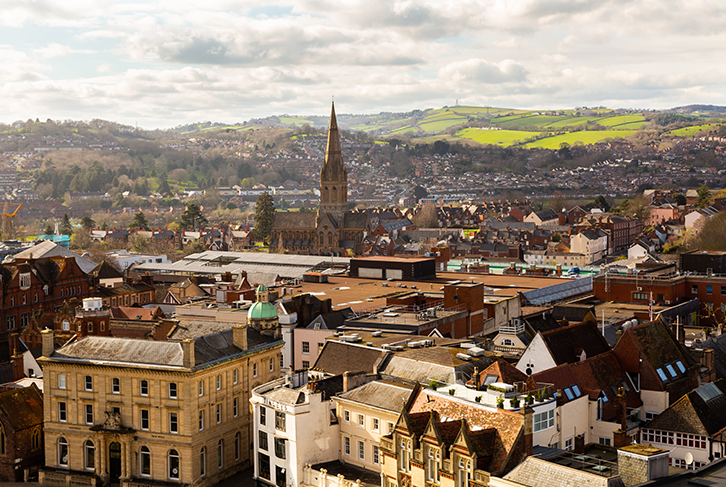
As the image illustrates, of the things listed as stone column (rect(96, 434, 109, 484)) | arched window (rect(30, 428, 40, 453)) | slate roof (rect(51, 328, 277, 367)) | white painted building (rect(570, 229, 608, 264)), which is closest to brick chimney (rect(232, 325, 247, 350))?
slate roof (rect(51, 328, 277, 367))

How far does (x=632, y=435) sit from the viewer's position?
40.7m

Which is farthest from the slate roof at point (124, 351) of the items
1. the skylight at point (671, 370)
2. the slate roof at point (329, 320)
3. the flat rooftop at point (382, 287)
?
the flat rooftop at point (382, 287)

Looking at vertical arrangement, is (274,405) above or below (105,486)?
above

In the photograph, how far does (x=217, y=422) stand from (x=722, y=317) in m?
46.0

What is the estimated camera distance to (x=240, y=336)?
160ft

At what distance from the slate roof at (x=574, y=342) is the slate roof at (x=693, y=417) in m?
5.96

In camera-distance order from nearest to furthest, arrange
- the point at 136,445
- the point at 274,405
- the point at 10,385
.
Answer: the point at 274,405 → the point at 136,445 → the point at 10,385

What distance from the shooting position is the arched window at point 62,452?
47.4 metres

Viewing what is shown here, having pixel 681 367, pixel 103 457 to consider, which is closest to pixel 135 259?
pixel 103 457

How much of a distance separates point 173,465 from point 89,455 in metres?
5.36

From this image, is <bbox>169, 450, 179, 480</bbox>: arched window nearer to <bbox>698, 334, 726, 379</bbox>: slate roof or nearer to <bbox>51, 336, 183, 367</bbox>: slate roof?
<bbox>51, 336, 183, 367</bbox>: slate roof

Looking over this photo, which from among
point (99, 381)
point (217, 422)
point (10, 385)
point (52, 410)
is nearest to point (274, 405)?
point (217, 422)

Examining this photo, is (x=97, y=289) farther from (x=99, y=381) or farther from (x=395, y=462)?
(x=395, y=462)

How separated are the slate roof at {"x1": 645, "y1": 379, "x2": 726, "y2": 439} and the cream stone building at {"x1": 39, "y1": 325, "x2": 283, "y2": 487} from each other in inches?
861
